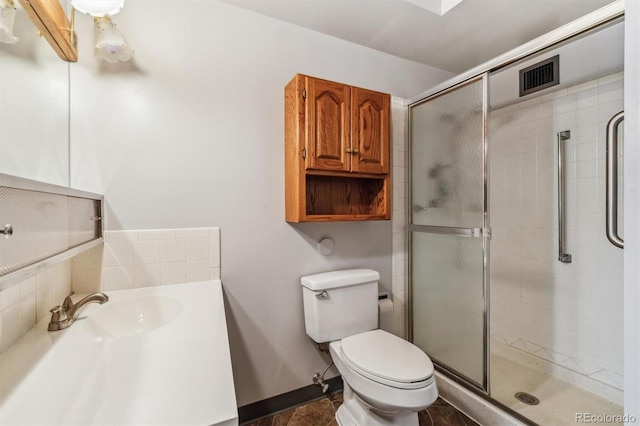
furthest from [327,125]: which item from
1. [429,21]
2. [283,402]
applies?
[283,402]

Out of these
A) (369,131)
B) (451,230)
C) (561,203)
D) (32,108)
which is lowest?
(451,230)

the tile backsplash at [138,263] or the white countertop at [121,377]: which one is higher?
the tile backsplash at [138,263]

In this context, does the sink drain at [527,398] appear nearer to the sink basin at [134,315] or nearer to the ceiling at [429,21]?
the sink basin at [134,315]

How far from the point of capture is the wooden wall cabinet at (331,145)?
4.92 feet

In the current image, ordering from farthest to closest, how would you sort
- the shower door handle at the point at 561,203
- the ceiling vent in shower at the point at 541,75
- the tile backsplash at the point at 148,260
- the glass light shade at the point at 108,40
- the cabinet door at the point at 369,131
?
1. the shower door handle at the point at 561,203
2. the cabinet door at the point at 369,131
3. the ceiling vent in shower at the point at 541,75
4. the tile backsplash at the point at 148,260
5. the glass light shade at the point at 108,40

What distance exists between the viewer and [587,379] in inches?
69.7

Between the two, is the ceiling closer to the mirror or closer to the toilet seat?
the mirror

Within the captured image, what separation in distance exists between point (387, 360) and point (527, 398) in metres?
1.04

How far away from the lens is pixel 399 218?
2.06m

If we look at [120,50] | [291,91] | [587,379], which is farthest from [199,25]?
[587,379]

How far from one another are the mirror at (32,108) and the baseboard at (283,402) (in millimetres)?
1423

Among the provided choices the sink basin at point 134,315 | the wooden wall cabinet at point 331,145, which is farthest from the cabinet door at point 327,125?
the sink basin at point 134,315

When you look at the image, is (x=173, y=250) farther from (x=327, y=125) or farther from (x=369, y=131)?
(x=369, y=131)

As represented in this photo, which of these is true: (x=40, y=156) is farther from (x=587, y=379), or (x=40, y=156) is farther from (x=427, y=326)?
(x=587, y=379)
